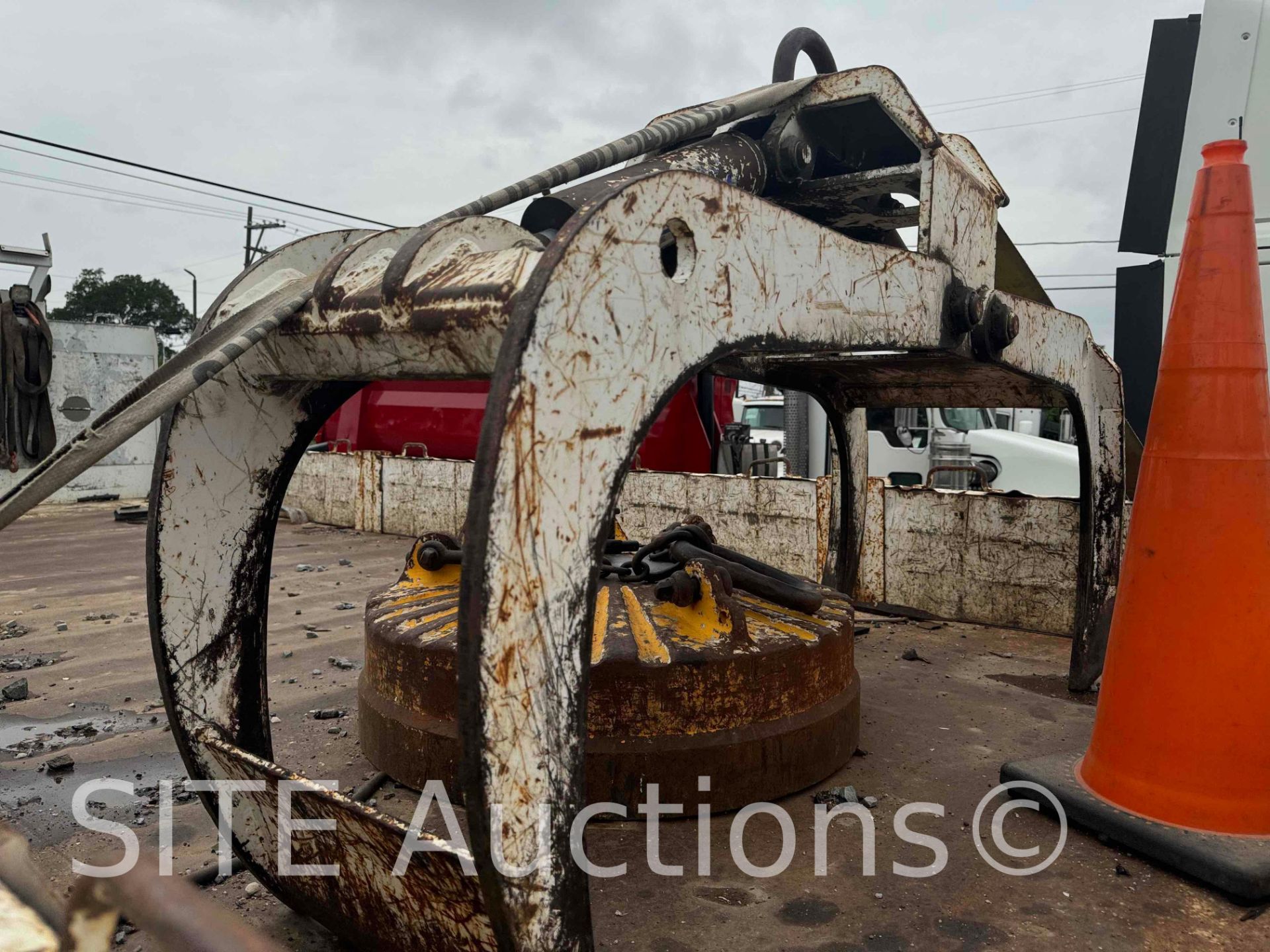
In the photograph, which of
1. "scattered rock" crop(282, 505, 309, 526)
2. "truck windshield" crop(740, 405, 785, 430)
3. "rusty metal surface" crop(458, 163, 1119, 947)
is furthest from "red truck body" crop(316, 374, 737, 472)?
"rusty metal surface" crop(458, 163, 1119, 947)

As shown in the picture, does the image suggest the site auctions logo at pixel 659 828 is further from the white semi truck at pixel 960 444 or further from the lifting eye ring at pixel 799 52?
the white semi truck at pixel 960 444

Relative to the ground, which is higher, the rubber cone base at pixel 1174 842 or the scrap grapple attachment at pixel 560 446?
the scrap grapple attachment at pixel 560 446

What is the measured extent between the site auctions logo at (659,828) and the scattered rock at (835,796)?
0.02 meters

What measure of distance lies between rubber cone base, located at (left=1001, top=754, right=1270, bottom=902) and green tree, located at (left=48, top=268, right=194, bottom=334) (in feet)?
163

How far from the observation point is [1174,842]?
271 cm

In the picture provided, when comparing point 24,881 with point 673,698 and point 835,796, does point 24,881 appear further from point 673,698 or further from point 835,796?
point 835,796

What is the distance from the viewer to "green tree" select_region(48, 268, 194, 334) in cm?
4669

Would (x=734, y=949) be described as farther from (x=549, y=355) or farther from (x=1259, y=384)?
(x=1259, y=384)

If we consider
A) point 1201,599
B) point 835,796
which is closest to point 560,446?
point 835,796

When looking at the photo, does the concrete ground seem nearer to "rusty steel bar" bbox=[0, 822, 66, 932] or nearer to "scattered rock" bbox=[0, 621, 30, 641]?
"scattered rock" bbox=[0, 621, 30, 641]

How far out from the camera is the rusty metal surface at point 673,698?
295 centimetres

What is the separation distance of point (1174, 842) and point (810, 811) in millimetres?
1092

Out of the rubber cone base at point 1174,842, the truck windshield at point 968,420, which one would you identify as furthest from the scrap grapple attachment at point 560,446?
the truck windshield at point 968,420

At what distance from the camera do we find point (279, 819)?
224 cm
